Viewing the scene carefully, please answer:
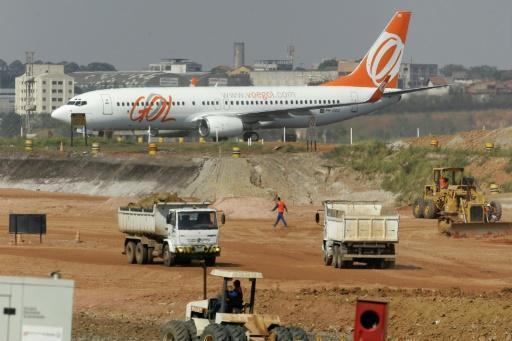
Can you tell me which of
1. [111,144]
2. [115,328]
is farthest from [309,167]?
[115,328]

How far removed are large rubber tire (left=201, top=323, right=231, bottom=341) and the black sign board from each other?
1049 inches

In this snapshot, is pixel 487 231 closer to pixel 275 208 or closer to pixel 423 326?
pixel 275 208

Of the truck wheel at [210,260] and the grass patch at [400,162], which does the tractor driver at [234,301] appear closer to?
the truck wheel at [210,260]

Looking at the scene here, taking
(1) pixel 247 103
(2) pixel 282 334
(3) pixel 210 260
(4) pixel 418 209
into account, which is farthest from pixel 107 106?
(2) pixel 282 334

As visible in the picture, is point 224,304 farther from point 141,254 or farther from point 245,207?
point 245,207

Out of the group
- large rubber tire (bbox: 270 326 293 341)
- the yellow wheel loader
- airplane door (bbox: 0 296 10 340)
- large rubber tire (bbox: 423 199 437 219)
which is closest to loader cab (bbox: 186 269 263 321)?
large rubber tire (bbox: 270 326 293 341)

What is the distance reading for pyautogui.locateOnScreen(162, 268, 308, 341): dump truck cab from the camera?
22.6 m

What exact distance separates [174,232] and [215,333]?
17205 millimetres

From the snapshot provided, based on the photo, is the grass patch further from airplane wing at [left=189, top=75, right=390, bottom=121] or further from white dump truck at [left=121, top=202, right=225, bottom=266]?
white dump truck at [left=121, top=202, right=225, bottom=266]

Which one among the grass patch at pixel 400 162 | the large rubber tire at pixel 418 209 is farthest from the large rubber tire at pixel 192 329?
the grass patch at pixel 400 162

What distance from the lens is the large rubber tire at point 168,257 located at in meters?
40.3

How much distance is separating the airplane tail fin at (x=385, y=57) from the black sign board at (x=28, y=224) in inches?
1490

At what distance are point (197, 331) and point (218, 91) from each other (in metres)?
56.9

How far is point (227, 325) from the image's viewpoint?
23219 mm
